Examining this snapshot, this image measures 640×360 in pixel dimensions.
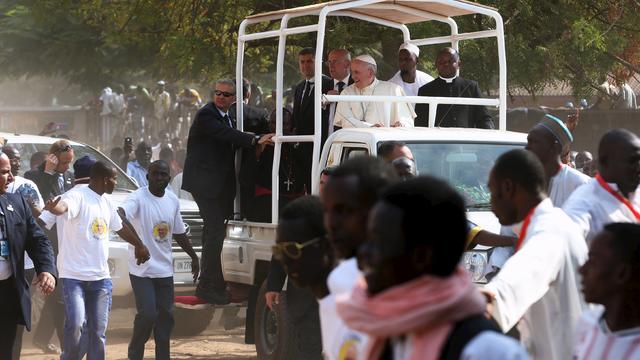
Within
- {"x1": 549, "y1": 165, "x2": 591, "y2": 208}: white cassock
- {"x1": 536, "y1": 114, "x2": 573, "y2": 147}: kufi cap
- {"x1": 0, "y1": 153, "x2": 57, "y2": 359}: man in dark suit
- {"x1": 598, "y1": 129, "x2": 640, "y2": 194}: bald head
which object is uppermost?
{"x1": 536, "y1": 114, "x2": 573, "y2": 147}: kufi cap

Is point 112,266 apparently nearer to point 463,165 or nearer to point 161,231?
point 161,231

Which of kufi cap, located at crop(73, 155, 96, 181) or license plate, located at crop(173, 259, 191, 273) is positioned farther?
license plate, located at crop(173, 259, 191, 273)

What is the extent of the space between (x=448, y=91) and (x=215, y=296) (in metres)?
2.59

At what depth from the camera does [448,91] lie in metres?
10.6

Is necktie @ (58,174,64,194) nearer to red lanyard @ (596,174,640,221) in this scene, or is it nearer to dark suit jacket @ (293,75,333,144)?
dark suit jacket @ (293,75,333,144)

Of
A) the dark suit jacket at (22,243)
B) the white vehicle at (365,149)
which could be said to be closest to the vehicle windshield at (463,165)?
the white vehicle at (365,149)

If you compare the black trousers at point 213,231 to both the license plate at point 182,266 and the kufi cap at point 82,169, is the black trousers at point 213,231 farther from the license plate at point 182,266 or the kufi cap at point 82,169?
the license plate at point 182,266

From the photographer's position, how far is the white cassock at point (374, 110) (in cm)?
995

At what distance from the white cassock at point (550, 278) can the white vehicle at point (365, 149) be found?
3.79 meters

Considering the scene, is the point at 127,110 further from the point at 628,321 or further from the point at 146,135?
the point at 628,321

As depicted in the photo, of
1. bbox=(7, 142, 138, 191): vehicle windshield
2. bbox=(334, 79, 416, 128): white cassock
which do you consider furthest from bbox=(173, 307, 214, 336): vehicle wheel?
bbox=(334, 79, 416, 128): white cassock

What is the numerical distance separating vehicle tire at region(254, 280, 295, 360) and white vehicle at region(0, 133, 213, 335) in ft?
6.79

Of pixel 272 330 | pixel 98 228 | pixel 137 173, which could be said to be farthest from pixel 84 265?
pixel 137 173

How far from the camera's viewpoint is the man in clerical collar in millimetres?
9968
